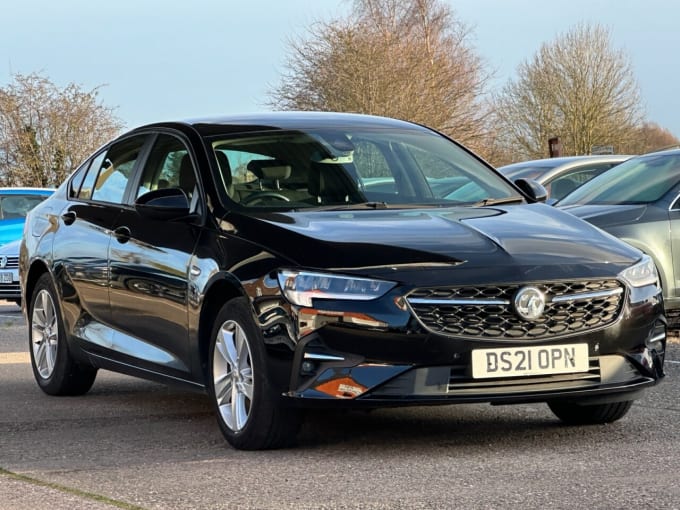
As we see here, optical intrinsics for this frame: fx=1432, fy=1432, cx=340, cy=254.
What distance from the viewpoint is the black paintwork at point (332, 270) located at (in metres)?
5.89

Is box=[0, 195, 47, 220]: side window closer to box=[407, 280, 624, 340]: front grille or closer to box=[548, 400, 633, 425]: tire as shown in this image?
box=[548, 400, 633, 425]: tire

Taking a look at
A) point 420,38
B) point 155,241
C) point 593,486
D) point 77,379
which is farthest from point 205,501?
point 420,38

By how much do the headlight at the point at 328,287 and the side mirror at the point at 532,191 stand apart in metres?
1.87

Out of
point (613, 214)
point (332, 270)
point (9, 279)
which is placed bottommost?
point (9, 279)

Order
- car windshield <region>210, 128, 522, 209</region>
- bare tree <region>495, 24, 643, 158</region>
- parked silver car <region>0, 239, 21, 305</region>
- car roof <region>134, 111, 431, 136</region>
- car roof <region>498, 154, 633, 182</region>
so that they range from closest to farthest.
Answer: car windshield <region>210, 128, 522, 209</region> → car roof <region>134, 111, 431, 136</region> → car roof <region>498, 154, 633, 182</region> → parked silver car <region>0, 239, 21, 305</region> → bare tree <region>495, 24, 643, 158</region>

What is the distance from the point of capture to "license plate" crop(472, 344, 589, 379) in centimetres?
593

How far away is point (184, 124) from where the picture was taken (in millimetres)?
7703

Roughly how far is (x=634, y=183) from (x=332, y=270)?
5.93 meters

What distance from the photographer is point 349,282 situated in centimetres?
591

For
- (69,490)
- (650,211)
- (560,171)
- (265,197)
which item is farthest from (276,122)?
(560,171)

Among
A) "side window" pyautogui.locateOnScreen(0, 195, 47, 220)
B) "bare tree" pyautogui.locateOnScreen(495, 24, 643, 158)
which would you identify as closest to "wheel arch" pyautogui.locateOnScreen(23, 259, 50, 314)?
"side window" pyautogui.locateOnScreen(0, 195, 47, 220)

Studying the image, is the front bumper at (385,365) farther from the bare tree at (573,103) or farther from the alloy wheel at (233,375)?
the bare tree at (573,103)

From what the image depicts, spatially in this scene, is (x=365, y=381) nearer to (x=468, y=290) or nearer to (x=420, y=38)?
(x=468, y=290)

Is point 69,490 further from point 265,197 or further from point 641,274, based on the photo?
point 641,274
